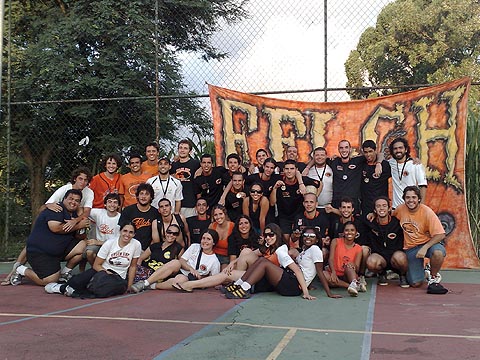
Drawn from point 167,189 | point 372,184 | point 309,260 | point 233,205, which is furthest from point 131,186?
point 372,184

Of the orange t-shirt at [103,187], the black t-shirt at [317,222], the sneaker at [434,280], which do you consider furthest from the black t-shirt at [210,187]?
the sneaker at [434,280]

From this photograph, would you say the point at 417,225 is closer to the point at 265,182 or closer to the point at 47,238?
the point at 265,182

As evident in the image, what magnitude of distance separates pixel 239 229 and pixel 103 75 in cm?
653

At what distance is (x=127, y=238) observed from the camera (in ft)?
22.7

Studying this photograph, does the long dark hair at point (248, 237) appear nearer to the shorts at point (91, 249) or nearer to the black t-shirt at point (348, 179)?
the black t-shirt at point (348, 179)

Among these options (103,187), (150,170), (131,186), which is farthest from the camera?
(150,170)

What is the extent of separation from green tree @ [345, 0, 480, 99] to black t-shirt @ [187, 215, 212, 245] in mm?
13151

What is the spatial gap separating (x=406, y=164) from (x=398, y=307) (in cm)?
271

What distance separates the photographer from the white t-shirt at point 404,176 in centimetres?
780

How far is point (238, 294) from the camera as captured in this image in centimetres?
631

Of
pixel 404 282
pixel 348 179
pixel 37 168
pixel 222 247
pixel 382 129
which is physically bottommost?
pixel 404 282

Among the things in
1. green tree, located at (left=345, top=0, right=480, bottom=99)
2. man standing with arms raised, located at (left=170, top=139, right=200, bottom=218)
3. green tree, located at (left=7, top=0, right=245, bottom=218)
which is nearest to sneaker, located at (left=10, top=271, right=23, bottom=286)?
man standing with arms raised, located at (left=170, top=139, right=200, bottom=218)

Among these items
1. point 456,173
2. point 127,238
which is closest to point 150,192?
point 127,238

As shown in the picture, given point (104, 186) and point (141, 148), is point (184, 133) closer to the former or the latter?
point (141, 148)
